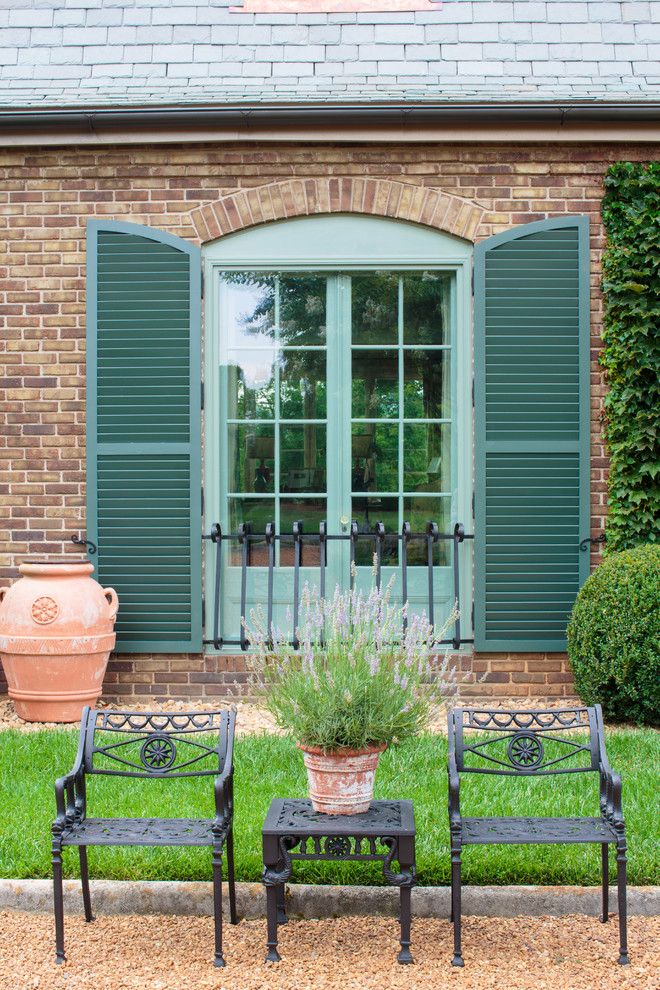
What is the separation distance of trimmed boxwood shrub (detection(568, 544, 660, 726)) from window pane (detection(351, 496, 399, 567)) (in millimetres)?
1268

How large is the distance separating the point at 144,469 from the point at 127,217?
157cm

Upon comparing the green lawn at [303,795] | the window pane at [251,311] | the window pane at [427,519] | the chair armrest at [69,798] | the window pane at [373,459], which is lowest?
the green lawn at [303,795]

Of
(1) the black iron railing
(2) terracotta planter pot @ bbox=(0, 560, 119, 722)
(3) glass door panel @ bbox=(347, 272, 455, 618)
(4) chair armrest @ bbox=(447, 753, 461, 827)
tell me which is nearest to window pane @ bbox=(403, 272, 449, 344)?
(3) glass door panel @ bbox=(347, 272, 455, 618)

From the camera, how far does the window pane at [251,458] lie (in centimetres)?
679

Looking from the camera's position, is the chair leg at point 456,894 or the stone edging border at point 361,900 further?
the stone edging border at point 361,900

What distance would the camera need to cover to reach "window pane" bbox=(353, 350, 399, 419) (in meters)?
6.78

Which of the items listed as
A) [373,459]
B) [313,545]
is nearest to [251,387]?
[373,459]

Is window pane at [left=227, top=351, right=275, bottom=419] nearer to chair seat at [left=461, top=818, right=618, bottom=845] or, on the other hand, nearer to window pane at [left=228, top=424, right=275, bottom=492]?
window pane at [left=228, top=424, right=275, bottom=492]

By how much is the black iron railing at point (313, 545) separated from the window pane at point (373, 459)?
0.85 feet

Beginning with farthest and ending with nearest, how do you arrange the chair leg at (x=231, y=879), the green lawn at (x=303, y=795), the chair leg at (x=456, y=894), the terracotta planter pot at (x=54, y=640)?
1. the terracotta planter pot at (x=54, y=640)
2. the green lawn at (x=303, y=795)
3. the chair leg at (x=231, y=879)
4. the chair leg at (x=456, y=894)

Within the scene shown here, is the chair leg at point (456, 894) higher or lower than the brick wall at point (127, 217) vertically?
lower

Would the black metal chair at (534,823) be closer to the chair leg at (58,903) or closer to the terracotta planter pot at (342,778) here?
the terracotta planter pot at (342,778)

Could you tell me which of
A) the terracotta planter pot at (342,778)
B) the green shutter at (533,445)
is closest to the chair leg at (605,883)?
the terracotta planter pot at (342,778)

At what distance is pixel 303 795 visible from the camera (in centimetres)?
448
